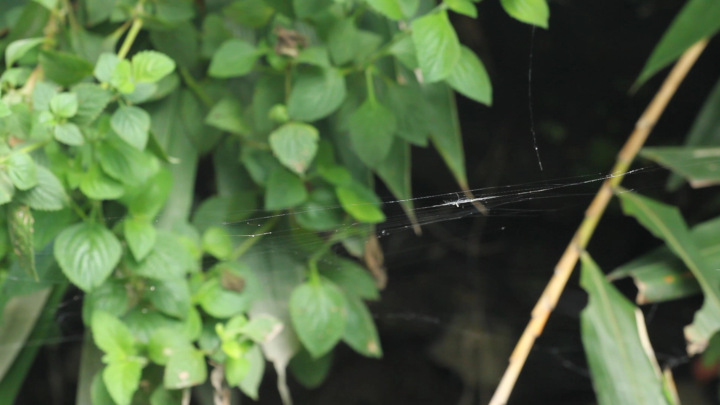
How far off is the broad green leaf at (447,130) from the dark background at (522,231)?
15 mm

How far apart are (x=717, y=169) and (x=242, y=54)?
0.53 metres

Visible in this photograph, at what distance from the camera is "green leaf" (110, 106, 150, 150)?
48 centimetres

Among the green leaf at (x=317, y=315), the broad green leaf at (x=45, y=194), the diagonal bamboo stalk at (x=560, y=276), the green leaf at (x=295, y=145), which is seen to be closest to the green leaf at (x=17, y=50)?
the broad green leaf at (x=45, y=194)

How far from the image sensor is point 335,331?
60cm

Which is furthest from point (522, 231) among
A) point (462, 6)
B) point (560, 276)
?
point (462, 6)

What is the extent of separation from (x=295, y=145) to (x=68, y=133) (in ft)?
0.59

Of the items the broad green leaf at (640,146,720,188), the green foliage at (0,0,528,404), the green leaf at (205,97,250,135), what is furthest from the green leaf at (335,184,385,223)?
the broad green leaf at (640,146,720,188)

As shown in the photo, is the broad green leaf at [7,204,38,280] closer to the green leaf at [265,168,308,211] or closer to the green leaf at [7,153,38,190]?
the green leaf at [7,153,38,190]

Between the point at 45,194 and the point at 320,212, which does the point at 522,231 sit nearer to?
the point at 320,212

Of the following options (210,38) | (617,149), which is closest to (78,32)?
(210,38)

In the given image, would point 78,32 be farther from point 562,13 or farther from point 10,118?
point 562,13

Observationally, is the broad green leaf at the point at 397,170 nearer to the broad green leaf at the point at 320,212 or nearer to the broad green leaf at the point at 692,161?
the broad green leaf at the point at 320,212

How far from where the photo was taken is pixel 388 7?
1.60 ft

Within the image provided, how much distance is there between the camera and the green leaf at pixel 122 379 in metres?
0.51
